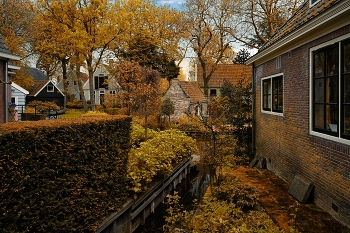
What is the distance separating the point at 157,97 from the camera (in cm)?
2225

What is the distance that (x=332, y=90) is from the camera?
5.96 metres

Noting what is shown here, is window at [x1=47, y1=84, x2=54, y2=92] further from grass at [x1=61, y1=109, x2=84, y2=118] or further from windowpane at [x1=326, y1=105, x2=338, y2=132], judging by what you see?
windowpane at [x1=326, y1=105, x2=338, y2=132]

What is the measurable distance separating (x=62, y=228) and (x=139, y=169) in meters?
3.19

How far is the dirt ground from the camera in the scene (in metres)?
5.50

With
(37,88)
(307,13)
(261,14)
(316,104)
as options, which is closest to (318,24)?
(316,104)

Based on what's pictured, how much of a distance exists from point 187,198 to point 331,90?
6.56 metres

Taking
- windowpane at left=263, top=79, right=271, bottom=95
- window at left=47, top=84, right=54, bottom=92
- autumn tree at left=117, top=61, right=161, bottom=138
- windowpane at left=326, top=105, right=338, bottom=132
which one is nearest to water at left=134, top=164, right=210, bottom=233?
windowpane at left=326, top=105, right=338, bottom=132

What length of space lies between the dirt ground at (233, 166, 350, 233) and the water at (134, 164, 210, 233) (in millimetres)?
1906

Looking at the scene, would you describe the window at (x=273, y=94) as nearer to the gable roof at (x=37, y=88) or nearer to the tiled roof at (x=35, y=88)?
the gable roof at (x=37, y=88)

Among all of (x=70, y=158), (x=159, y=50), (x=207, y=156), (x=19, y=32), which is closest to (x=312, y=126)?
(x=207, y=156)

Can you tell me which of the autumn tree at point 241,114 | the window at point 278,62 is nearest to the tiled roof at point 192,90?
the autumn tree at point 241,114

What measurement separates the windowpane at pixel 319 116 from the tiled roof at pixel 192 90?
2074 centimetres

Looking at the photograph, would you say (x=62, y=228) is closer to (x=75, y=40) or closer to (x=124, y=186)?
(x=124, y=186)

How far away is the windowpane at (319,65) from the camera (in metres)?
6.45
